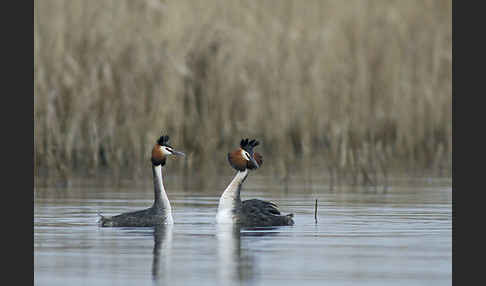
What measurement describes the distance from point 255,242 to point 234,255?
97 cm

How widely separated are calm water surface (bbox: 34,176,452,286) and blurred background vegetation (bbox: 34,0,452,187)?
8.99 ft

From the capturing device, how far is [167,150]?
492 inches

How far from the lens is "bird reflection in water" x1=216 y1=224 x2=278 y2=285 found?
8.88 meters

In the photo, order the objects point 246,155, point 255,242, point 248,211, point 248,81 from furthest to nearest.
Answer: point 248,81, point 246,155, point 248,211, point 255,242

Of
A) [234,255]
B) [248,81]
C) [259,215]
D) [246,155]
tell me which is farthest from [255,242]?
[248,81]

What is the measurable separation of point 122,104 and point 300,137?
260 centimetres

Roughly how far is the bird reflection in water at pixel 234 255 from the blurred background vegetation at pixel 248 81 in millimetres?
5956

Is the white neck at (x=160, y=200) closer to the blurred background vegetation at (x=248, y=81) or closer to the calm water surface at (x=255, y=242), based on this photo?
the calm water surface at (x=255, y=242)

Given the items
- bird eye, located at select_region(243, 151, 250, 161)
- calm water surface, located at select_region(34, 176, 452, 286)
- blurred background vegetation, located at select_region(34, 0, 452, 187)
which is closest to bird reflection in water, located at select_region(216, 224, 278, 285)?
calm water surface, located at select_region(34, 176, 452, 286)

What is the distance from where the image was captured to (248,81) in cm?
1917

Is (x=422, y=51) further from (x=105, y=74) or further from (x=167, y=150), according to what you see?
(x=167, y=150)

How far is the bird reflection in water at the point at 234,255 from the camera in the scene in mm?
8883

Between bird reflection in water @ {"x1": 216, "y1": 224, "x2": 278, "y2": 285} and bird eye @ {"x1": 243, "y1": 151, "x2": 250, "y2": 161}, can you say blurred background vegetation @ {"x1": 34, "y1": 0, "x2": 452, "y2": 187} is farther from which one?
bird reflection in water @ {"x1": 216, "y1": 224, "x2": 278, "y2": 285}

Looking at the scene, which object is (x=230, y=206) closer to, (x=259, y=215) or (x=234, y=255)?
(x=259, y=215)
